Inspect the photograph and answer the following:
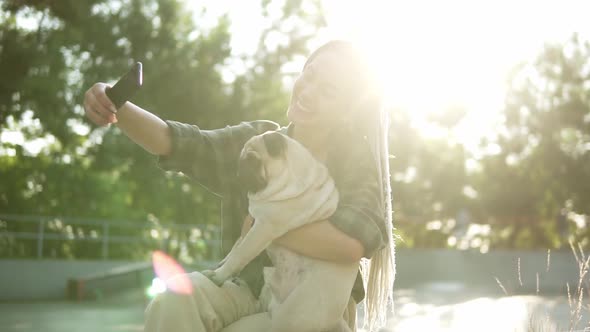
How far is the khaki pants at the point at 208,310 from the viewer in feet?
5.81

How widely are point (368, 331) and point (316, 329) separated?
0.54 meters

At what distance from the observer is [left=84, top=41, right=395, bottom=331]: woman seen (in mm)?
1813

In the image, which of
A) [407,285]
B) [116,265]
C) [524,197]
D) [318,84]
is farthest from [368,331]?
[524,197]

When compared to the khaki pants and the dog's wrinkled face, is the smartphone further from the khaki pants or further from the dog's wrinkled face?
the khaki pants

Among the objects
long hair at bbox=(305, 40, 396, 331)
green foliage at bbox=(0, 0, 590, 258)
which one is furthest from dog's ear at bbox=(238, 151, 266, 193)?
green foliage at bbox=(0, 0, 590, 258)

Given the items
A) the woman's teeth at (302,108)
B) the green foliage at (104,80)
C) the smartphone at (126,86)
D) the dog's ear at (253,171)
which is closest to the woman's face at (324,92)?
the woman's teeth at (302,108)

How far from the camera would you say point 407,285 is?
74.8 ft

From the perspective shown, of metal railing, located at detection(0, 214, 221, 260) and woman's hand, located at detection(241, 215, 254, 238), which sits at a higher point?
woman's hand, located at detection(241, 215, 254, 238)

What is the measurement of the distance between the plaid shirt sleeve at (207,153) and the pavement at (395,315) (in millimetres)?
5678

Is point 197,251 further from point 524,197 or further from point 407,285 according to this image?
point 524,197

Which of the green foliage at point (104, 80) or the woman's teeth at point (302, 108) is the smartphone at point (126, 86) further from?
the green foliage at point (104, 80)

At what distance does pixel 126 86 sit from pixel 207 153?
1.32ft

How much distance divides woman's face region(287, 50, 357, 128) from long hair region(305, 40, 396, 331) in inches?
1.3

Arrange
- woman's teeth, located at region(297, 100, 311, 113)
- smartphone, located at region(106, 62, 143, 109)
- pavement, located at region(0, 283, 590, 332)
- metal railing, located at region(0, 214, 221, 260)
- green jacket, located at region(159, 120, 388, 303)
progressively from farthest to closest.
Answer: metal railing, located at region(0, 214, 221, 260), pavement, located at region(0, 283, 590, 332), woman's teeth, located at region(297, 100, 311, 113), green jacket, located at region(159, 120, 388, 303), smartphone, located at region(106, 62, 143, 109)
